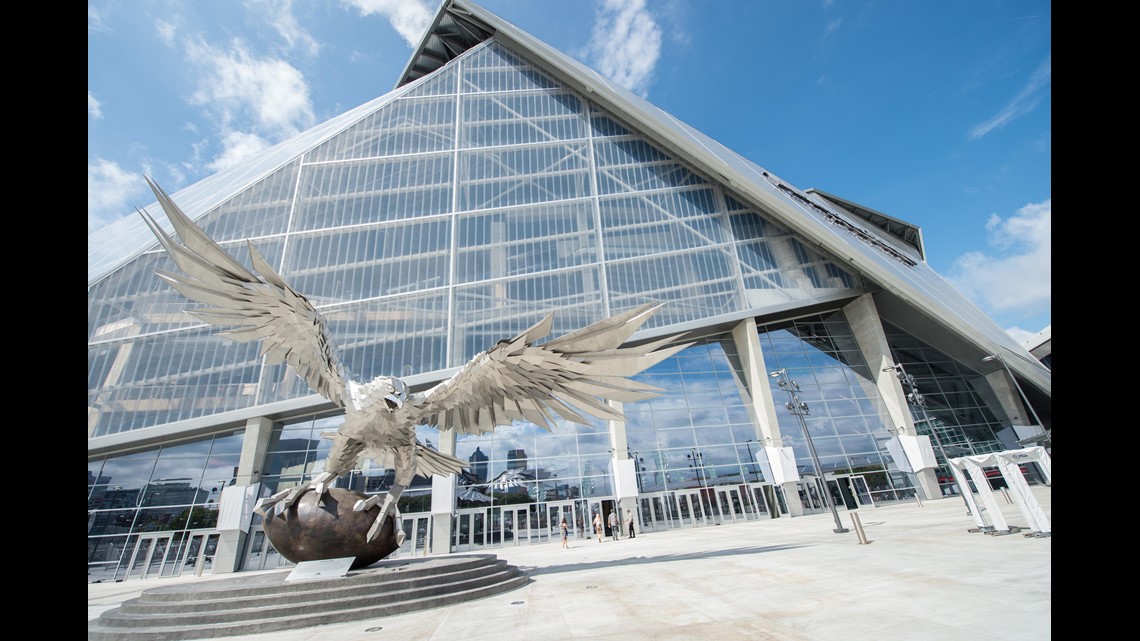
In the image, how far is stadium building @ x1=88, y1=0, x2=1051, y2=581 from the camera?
21203 millimetres

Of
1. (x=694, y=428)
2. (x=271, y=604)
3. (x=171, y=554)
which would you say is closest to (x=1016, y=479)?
(x=271, y=604)

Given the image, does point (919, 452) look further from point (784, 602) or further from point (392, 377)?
point (392, 377)

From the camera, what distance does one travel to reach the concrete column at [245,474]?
66.0 ft

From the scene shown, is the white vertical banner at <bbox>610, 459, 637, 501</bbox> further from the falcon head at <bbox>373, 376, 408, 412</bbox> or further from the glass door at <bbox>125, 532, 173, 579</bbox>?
the glass door at <bbox>125, 532, 173, 579</bbox>

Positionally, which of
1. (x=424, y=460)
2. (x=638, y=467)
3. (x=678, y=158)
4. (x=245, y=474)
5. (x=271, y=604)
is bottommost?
(x=271, y=604)

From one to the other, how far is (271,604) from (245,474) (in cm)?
1766

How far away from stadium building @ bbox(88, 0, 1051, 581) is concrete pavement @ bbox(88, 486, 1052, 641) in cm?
1006

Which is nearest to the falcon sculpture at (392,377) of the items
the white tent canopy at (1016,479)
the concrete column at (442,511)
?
the white tent canopy at (1016,479)

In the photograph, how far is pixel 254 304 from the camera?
21.9ft

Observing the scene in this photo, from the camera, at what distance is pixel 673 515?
24438mm

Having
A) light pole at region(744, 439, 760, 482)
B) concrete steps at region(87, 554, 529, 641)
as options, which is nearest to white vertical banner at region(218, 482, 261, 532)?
A: concrete steps at region(87, 554, 529, 641)

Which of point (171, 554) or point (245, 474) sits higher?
point (245, 474)

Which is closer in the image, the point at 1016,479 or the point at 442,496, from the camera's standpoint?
the point at 1016,479
